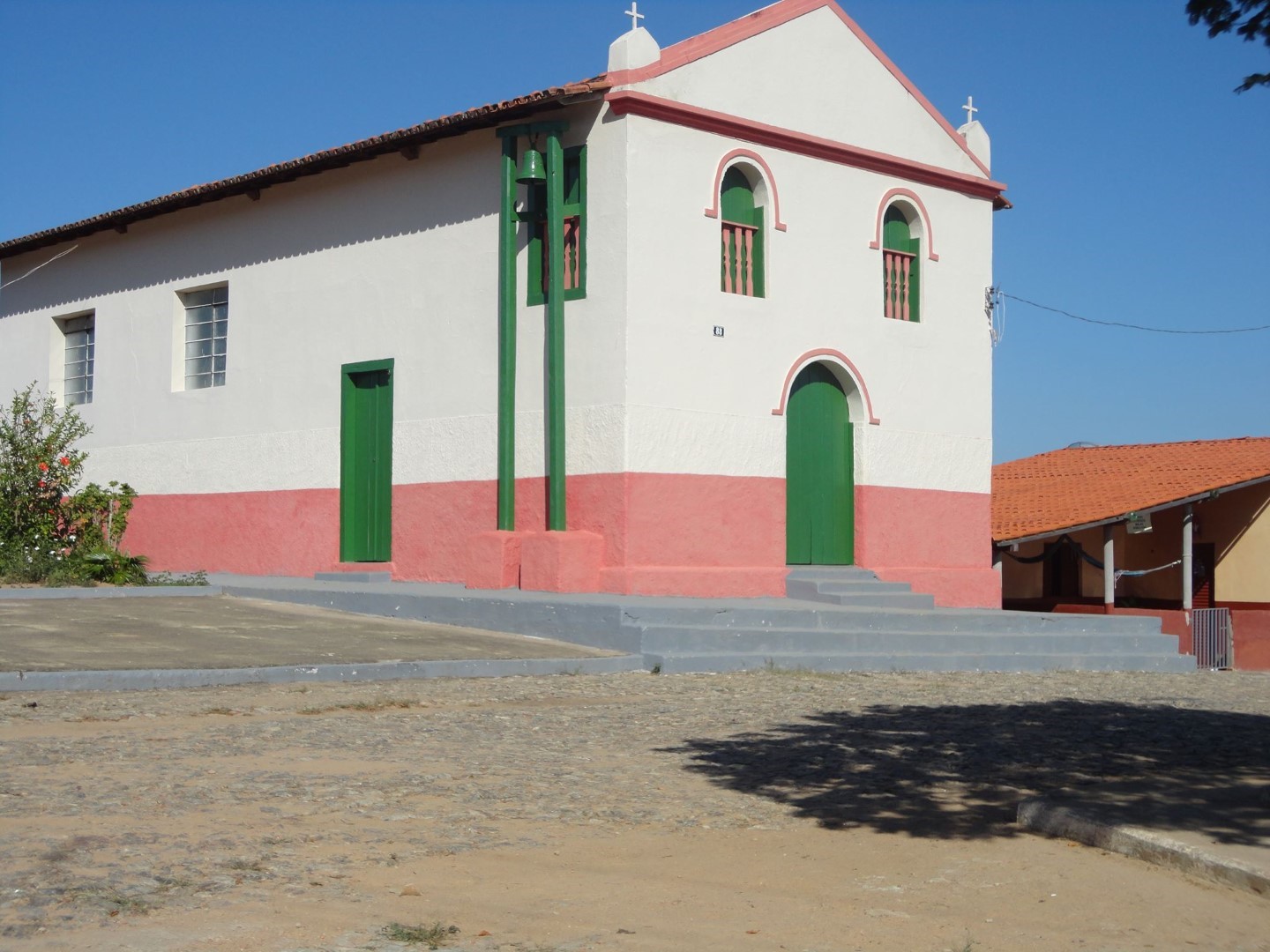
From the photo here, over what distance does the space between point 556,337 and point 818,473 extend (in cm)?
359

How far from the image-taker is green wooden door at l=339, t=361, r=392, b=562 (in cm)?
1669

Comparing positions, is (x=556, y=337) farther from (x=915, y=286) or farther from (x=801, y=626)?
(x=915, y=286)

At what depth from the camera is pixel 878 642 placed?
527 inches

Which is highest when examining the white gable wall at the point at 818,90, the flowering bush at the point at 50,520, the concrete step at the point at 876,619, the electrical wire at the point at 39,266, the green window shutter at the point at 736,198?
the white gable wall at the point at 818,90

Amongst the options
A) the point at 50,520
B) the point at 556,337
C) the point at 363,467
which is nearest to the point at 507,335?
the point at 556,337

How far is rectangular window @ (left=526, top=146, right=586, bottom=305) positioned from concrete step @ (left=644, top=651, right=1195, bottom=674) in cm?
439

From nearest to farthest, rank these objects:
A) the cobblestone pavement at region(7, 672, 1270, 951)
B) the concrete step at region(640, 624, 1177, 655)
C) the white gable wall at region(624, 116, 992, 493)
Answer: the cobblestone pavement at region(7, 672, 1270, 951), the concrete step at region(640, 624, 1177, 655), the white gable wall at region(624, 116, 992, 493)

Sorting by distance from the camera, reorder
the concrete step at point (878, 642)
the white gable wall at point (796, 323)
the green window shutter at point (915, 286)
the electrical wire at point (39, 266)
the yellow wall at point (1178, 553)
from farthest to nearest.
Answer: the yellow wall at point (1178, 553)
the electrical wire at point (39, 266)
the green window shutter at point (915, 286)
the white gable wall at point (796, 323)
the concrete step at point (878, 642)

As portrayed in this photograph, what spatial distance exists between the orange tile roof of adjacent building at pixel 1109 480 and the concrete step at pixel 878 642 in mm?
4270

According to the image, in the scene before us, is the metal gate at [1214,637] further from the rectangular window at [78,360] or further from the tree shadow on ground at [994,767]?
A: the rectangular window at [78,360]

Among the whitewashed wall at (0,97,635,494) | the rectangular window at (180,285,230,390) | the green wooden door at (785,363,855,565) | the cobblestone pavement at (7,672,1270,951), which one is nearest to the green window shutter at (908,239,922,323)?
the green wooden door at (785,363,855,565)

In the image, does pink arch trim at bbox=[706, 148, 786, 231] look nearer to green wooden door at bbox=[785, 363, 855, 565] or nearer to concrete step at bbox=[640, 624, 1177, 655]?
green wooden door at bbox=[785, 363, 855, 565]

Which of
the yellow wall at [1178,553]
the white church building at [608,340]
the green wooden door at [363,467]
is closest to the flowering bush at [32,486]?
the white church building at [608,340]

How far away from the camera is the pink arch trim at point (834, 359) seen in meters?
15.5
